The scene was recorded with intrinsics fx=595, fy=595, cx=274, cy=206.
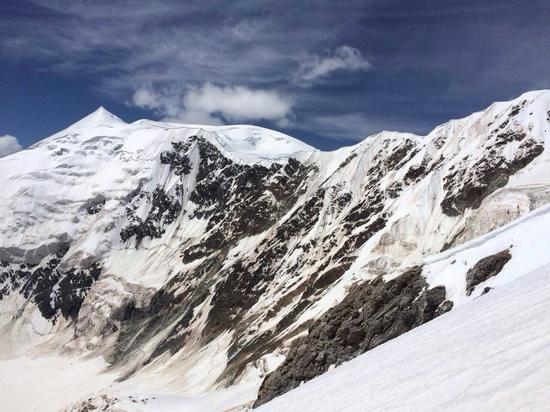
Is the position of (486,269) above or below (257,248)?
below

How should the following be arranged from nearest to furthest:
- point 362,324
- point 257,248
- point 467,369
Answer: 1. point 467,369
2. point 362,324
3. point 257,248

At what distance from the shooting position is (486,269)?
1001 inches

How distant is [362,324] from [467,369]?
23.9 m

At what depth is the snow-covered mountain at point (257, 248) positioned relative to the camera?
33.3m

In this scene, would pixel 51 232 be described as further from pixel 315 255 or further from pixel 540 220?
pixel 540 220

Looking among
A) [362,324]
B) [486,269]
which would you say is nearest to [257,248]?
[362,324]

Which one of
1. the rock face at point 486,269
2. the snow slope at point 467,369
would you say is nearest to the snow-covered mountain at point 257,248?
the rock face at point 486,269

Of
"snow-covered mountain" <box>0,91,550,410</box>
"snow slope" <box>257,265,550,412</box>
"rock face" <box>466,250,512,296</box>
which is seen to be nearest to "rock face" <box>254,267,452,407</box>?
"snow-covered mountain" <box>0,91,550,410</box>

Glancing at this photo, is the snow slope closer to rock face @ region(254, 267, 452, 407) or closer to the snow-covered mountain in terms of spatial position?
the snow-covered mountain

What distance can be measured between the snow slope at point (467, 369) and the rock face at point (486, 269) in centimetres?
905

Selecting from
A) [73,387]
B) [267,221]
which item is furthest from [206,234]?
[73,387]

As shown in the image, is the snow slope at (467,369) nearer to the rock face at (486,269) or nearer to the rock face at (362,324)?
the rock face at (486,269)

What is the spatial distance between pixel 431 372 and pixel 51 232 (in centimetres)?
18270

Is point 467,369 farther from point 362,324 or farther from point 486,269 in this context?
point 362,324
